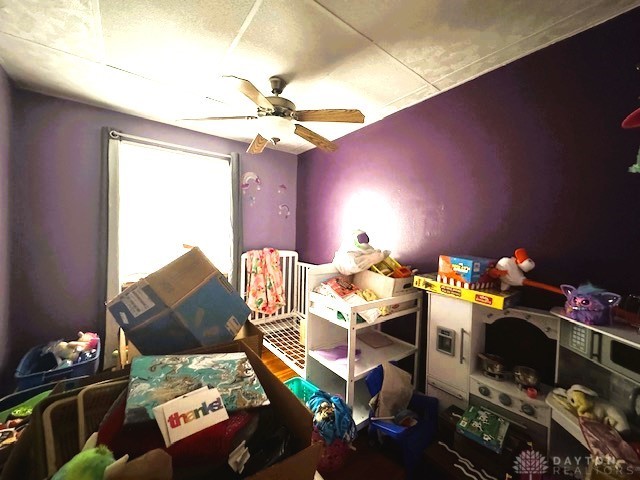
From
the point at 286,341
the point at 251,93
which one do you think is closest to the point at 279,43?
the point at 251,93

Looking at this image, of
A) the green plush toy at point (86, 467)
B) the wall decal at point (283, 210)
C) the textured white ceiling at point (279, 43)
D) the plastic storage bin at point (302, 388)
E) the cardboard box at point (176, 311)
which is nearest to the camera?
the green plush toy at point (86, 467)

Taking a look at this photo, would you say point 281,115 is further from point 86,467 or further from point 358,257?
point 86,467

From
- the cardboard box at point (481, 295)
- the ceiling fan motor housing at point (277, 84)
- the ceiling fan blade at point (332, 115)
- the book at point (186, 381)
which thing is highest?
the ceiling fan motor housing at point (277, 84)

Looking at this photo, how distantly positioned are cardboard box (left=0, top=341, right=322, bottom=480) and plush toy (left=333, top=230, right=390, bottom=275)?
45.7 inches

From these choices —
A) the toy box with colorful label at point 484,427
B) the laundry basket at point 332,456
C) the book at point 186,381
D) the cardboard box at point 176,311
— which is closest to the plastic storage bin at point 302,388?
the laundry basket at point 332,456

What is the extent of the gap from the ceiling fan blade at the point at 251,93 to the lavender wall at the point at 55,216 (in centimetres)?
151

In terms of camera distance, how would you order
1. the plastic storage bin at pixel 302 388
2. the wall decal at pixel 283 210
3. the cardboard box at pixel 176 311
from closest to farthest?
the cardboard box at pixel 176 311 < the plastic storage bin at pixel 302 388 < the wall decal at pixel 283 210

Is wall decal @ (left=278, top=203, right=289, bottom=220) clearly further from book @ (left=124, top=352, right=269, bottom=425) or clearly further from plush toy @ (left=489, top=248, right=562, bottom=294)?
book @ (left=124, top=352, right=269, bottom=425)

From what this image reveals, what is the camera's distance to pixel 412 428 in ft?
4.52

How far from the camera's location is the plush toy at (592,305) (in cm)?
95

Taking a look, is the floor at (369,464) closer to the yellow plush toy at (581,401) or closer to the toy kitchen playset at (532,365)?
the toy kitchen playset at (532,365)

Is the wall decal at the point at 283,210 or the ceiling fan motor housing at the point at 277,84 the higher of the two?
the ceiling fan motor housing at the point at 277,84

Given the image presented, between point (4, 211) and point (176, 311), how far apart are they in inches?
79.7

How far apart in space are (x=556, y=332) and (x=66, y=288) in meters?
3.40
